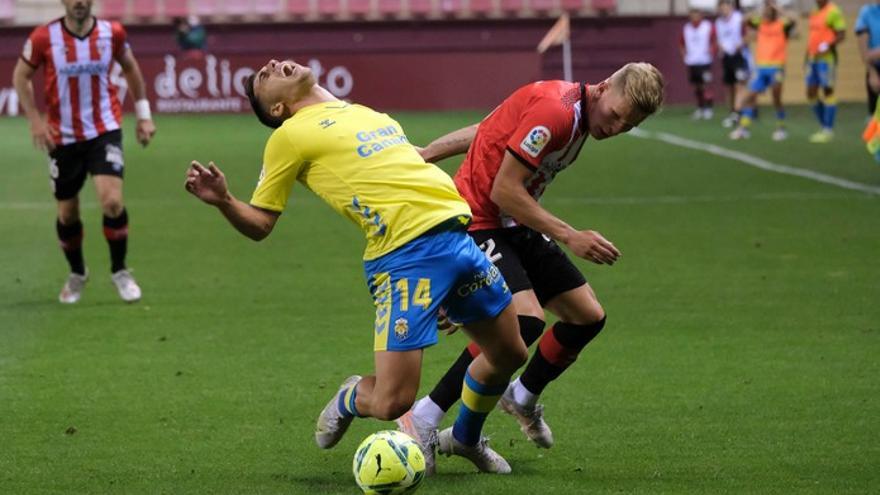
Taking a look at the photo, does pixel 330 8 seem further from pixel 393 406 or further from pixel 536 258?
pixel 393 406

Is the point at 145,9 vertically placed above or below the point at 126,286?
below

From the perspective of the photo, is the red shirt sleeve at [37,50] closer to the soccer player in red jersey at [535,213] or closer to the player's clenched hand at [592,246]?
the soccer player in red jersey at [535,213]

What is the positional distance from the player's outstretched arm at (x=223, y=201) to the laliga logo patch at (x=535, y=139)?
3.39ft

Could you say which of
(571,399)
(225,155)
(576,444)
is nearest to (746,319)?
(571,399)

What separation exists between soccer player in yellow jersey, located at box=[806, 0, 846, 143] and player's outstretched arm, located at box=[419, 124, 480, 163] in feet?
60.5

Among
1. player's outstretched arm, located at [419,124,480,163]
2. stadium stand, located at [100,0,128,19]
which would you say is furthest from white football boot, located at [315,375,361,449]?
stadium stand, located at [100,0,128,19]

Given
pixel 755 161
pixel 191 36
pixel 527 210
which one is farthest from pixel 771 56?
pixel 527 210

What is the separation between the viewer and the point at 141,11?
130ft

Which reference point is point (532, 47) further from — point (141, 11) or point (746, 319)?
point (746, 319)

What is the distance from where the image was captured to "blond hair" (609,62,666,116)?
6.10m

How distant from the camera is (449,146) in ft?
22.6

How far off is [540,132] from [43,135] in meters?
5.76

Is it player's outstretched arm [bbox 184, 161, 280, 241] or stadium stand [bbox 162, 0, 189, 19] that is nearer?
player's outstretched arm [bbox 184, 161, 280, 241]

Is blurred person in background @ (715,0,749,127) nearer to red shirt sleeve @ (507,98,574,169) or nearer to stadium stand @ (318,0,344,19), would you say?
stadium stand @ (318,0,344,19)
